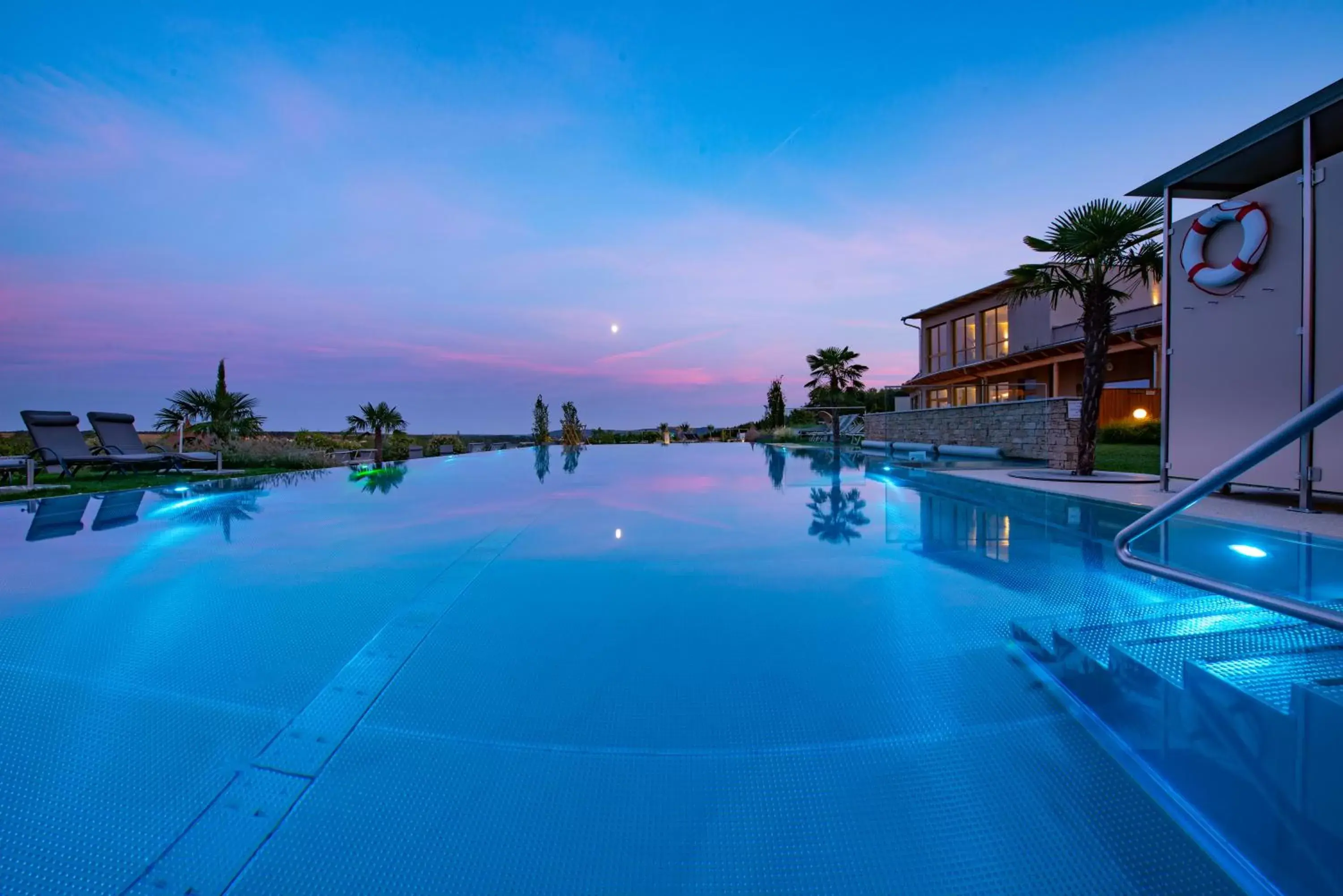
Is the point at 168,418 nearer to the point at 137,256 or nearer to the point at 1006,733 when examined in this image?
the point at 137,256

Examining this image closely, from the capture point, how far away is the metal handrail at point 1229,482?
150 cm

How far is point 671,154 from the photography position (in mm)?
11258

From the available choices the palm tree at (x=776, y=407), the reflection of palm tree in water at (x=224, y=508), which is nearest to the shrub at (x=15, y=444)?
the reflection of palm tree in water at (x=224, y=508)

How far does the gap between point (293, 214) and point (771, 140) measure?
9121 millimetres

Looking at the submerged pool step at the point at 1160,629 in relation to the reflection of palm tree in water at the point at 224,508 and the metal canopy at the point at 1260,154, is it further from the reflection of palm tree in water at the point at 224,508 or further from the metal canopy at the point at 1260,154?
the reflection of palm tree in water at the point at 224,508

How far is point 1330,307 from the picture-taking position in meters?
5.02

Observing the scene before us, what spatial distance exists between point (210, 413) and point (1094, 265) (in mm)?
16334

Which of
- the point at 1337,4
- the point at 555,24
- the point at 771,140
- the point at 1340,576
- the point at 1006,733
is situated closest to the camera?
the point at 1006,733

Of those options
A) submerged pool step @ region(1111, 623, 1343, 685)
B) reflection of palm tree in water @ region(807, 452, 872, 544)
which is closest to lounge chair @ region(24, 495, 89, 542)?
reflection of palm tree in water @ region(807, 452, 872, 544)

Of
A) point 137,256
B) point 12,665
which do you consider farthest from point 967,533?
point 137,256

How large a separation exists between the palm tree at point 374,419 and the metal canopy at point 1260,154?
49.8ft


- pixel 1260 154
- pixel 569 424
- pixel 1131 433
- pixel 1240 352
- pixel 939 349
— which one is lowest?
pixel 1131 433

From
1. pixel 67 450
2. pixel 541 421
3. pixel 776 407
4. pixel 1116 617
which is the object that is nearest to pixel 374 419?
pixel 541 421

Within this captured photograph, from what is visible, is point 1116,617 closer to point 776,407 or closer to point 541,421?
point 541,421
